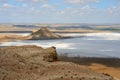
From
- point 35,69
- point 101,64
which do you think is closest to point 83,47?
point 101,64

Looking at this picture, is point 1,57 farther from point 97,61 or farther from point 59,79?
point 97,61

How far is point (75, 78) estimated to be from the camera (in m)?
18.2

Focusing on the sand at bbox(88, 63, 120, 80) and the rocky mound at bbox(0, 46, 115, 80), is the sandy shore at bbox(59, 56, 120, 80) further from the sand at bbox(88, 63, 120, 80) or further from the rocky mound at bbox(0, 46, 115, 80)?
the rocky mound at bbox(0, 46, 115, 80)

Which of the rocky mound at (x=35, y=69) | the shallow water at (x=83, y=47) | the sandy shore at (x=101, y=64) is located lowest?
the shallow water at (x=83, y=47)

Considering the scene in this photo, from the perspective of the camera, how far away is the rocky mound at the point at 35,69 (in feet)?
61.6

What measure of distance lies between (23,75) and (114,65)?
818 inches

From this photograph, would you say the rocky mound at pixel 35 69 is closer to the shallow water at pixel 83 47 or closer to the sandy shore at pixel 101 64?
the sandy shore at pixel 101 64

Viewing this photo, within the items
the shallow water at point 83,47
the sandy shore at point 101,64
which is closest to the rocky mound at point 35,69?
the sandy shore at point 101,64

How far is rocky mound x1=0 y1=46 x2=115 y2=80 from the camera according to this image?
1878 cm

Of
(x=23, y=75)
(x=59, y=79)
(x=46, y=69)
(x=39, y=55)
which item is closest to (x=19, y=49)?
(x=39, y=55)

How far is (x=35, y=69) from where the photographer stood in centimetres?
2094

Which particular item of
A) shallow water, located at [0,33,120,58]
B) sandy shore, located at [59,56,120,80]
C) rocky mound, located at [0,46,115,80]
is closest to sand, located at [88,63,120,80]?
sandy shore, located at [59,56,120,80]

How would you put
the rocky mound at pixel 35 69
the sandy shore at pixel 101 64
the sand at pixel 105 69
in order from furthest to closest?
the sandy shore at pixel 101 64 < the sand at pixel 105 69 < the rocky mound at pixel 35 69

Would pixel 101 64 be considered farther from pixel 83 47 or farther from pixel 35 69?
pixel 83 47
